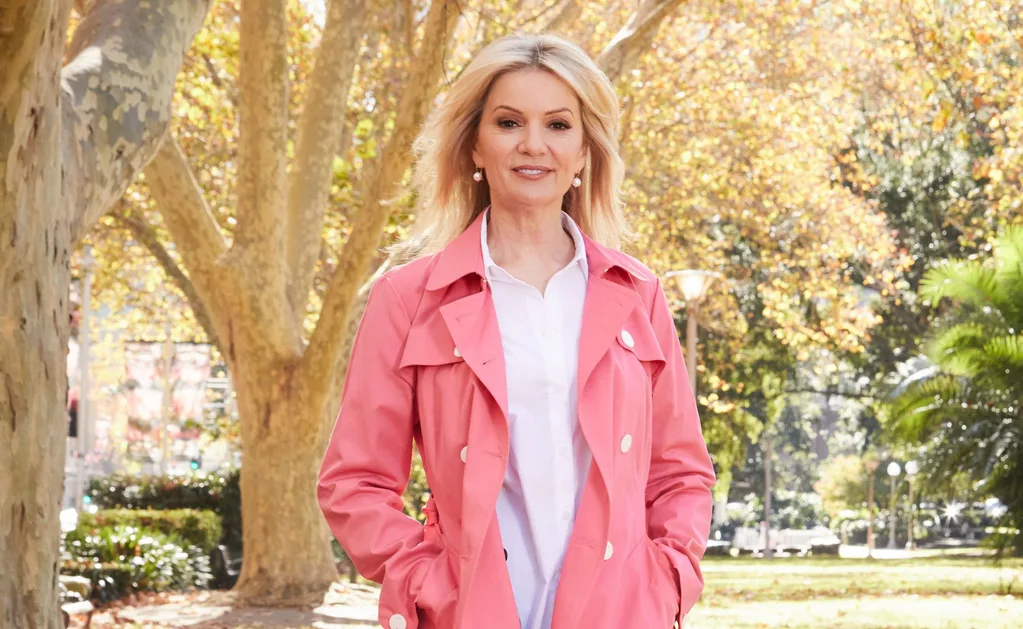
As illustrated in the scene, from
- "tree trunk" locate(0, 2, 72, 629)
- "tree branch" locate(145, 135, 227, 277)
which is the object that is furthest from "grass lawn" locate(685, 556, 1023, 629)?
"tree trunk" locate(0, 2, 72, 629)

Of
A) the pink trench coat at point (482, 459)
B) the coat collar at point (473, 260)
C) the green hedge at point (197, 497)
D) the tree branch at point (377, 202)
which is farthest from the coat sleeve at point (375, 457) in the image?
the green hedge at point (197, 497)

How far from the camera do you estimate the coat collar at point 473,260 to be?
294cm

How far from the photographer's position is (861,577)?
71.1 feet

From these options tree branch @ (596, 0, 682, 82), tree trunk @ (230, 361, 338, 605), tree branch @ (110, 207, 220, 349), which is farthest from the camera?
tree branch @ (110, 207, 220, 349)

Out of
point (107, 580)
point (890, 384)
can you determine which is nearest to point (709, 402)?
point (890, 384)

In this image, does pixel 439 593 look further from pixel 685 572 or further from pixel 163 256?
pixel 163 256

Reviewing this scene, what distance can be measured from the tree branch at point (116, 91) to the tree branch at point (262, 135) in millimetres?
5504

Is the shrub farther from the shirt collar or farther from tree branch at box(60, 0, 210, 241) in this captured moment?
the shirt collar

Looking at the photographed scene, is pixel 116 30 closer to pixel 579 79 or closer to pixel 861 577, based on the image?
pixel 579 79

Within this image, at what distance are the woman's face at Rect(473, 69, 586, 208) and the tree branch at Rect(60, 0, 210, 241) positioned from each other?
8.71 ft

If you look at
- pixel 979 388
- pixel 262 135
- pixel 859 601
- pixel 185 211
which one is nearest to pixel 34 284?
pixel 262 135

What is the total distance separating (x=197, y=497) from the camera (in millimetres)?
21391

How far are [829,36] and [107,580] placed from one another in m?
13.2

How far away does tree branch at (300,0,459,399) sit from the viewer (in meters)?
10.7
